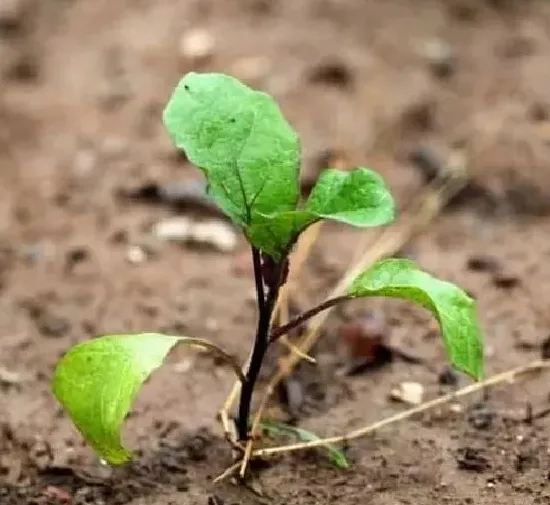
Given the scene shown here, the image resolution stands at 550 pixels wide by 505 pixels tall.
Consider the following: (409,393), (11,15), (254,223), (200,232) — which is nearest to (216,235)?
(200,232)

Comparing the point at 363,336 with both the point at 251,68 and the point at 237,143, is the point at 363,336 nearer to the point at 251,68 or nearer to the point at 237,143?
the point at 237,143

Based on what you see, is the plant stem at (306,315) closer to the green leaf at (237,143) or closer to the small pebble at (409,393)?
the green leaf at (237,143)

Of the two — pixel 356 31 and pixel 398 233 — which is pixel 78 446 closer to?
pixel 398 233

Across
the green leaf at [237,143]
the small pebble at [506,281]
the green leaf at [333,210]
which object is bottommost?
the small pebble at [506,281]

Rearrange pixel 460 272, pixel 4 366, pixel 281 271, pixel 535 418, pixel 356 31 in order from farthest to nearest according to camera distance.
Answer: pixel 356 31 → pixel 460 272 → pixel 4 366 → pixel 535 418 → pixel 281 271

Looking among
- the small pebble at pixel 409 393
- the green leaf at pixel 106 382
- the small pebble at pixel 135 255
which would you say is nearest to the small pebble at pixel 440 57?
the small pebble at pixel 135 255

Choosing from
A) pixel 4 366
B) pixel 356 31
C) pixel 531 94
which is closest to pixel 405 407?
pixel 4 366
